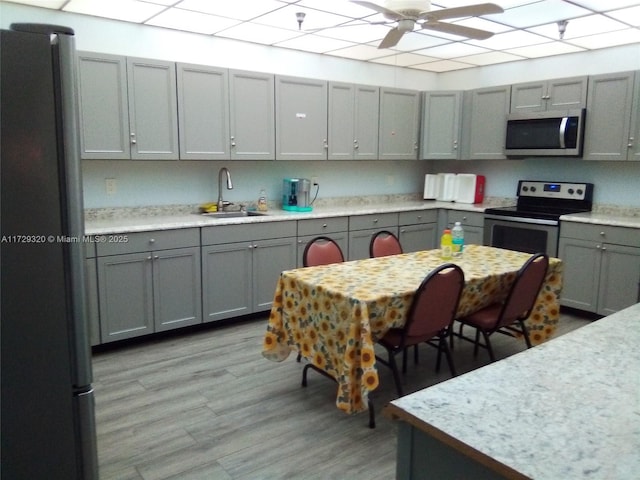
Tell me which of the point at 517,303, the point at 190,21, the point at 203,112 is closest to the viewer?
the point at 517,303

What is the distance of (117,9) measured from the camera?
145 inches

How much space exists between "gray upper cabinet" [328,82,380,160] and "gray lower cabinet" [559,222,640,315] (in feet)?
6.90

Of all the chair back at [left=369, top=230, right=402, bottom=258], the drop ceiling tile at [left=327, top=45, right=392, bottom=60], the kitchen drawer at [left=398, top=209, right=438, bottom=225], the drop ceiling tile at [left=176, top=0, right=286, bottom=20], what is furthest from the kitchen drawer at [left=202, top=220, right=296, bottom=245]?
the drop ceiling tile at [left=327, top=45, right=392, bottom=60]

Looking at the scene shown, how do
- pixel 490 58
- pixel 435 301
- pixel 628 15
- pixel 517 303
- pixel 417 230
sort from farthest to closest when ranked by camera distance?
Answer: 1. pixel 417 230
2. pixel 490 58
3. pixel 628 15
4. pixel 517 303
5. pixel 435 301

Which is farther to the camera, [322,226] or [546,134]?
[546,134]

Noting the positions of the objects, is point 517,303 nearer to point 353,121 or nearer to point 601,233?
point 601,233

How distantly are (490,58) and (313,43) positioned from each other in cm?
202

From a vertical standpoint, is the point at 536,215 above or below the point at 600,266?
above

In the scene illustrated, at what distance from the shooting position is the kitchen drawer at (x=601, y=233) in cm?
414

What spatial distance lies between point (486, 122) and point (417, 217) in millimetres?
1291

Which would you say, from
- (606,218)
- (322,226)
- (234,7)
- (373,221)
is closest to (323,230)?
(322,226)

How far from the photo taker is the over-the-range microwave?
4.67m

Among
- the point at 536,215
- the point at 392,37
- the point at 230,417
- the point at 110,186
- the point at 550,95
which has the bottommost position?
the point at 230,417

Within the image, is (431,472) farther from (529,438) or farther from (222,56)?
(222,56)
